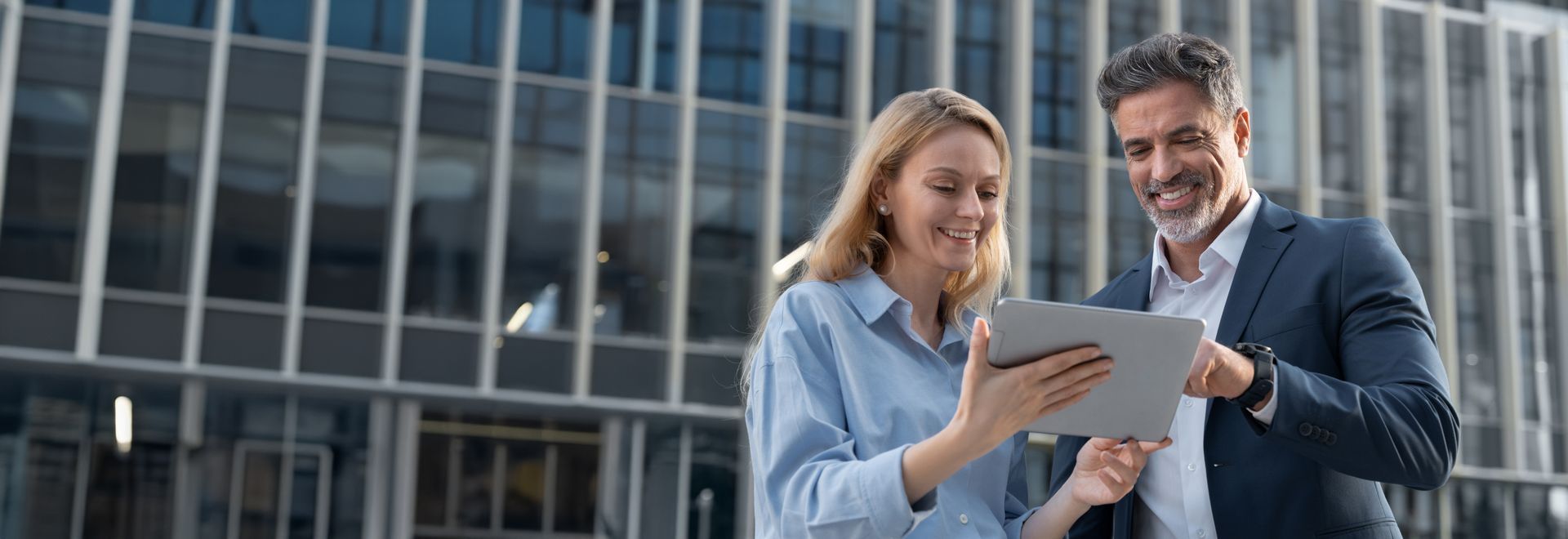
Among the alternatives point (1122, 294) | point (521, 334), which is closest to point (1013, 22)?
point (521, 334)

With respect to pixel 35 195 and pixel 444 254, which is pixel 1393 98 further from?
pixel 35 195

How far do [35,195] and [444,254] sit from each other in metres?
4.70

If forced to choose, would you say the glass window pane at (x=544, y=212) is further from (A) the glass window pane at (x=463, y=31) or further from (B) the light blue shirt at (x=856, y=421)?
(B) the light blue shirt at (x=856, y=421)

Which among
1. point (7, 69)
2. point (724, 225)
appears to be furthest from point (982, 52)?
point (7, 69)

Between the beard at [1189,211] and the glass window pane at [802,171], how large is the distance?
16.6 metres

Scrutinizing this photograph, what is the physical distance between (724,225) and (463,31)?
13.7 ft

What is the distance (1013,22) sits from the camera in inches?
861

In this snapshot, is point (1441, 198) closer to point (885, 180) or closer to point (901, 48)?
point (901, 48)

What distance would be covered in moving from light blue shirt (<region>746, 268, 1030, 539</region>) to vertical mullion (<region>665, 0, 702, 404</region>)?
1613cm

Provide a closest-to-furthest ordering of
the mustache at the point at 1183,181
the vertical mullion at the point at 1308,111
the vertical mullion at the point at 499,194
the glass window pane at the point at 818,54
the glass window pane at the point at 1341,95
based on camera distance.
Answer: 1. the mustache at the point at 1183,181
2. the vertical mullion at the point at 499,194
3. the glass window pane at the point at 818,54
4. the vertical mullion at the point at 1308,111
5. the glass window pane at the point at 1341,95

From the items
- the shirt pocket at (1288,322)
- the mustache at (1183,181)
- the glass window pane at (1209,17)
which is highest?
the glass window pane at (1209,17)

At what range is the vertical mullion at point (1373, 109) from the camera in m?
23.2

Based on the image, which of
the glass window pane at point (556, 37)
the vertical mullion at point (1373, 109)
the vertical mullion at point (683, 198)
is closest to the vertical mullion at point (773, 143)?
the vertical mullion at point (683, 198)

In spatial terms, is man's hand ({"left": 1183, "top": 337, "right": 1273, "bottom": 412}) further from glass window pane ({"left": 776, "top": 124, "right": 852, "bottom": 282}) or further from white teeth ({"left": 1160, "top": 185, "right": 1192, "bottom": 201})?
glass window pane ({"left": 776, "top": 124, "right": 852, "bottom": 282})
